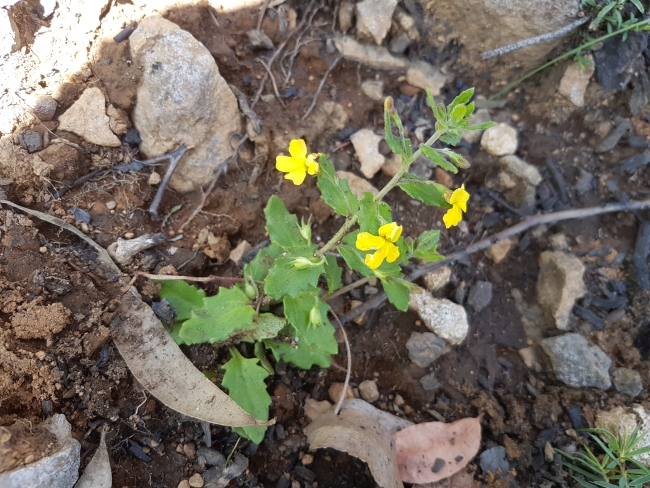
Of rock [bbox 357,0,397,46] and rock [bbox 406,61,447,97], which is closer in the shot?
rock [bbox 357,0,397,46]

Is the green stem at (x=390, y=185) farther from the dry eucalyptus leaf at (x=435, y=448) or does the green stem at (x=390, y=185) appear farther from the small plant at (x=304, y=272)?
the dry eucalyptus leaf at (x=435, y=448)

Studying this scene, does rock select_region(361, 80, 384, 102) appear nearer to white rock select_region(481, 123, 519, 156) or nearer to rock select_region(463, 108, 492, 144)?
rock select_region(463, 108, 492, 144)

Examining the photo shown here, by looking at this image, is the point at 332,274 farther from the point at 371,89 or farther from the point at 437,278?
the point at 371,89

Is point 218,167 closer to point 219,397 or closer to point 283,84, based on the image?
point 283,84

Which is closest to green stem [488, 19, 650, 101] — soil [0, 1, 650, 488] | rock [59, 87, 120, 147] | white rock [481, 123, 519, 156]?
soil [0, 1, 650, 488]

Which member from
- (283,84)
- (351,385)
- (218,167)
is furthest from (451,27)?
(351,385)

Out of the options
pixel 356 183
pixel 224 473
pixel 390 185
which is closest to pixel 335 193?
pixel 390 185

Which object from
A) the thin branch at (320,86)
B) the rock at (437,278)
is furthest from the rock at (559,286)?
the thin branch at (320,86)
